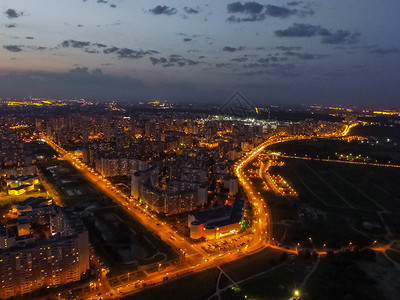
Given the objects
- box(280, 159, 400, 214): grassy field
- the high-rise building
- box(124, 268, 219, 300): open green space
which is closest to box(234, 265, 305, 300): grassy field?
box(124, 268, 219, 300): open green space

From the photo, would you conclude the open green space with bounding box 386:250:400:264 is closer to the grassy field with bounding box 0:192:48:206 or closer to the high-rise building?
the high-rise building

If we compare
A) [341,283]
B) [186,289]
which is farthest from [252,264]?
[341,283]

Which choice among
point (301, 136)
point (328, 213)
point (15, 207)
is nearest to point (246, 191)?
point (328, 213)

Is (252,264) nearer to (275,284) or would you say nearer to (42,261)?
(275,284)

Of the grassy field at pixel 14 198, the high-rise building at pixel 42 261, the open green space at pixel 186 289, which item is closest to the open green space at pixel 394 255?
the open green space at pixel 186 289

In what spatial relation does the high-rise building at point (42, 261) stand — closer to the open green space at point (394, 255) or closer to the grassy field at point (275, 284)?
the grassy field at point (275, 284)

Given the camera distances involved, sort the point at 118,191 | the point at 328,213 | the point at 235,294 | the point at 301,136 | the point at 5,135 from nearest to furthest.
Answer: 1. the point at 235,294
2. the point at 328,213
3. the point at 118,191
4. the point at 5,135
5. the point at 301,136

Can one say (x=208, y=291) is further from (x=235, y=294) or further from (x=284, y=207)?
(x=284, y=207)

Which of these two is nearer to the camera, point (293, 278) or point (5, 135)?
point (293, 278)
